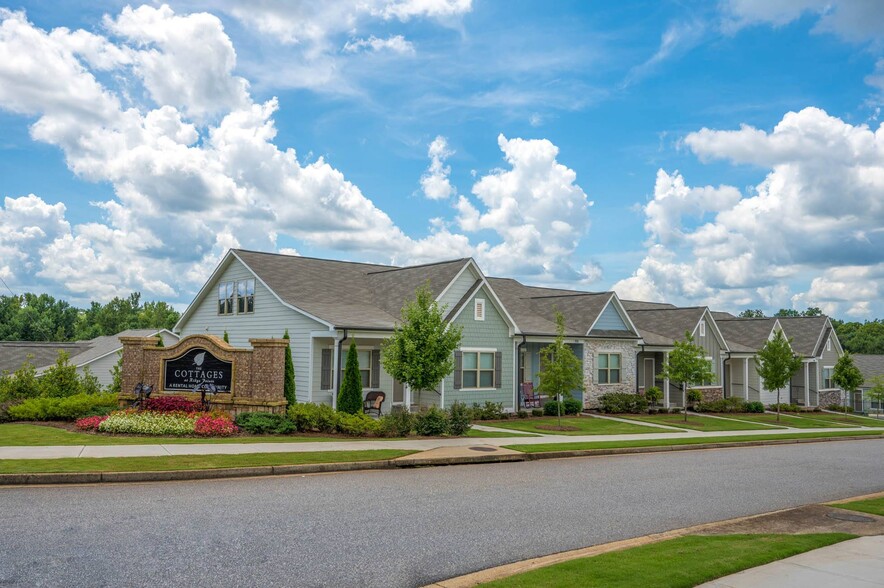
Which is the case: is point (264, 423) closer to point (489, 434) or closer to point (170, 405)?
point (170, 405)

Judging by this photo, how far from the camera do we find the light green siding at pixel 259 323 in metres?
26.9

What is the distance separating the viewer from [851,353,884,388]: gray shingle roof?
65750 mm

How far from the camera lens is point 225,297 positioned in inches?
1259

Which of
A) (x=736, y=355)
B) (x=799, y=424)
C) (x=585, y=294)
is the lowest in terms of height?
A: (x=799, y=424)

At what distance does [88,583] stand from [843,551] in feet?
29.0

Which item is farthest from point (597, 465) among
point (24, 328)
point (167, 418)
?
point (24, 328)

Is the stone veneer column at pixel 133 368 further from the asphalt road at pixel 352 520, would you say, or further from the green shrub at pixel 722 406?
the green shrub at pixel 722 406

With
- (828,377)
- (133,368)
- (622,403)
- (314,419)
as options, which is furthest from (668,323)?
(133,368)

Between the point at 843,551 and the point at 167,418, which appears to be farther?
the point at 167,418

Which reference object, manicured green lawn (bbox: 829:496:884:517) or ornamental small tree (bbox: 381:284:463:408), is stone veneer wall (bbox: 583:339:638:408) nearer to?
ornamental small tree (bbox: 381:284:463:408)

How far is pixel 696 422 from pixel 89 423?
85.1 feet

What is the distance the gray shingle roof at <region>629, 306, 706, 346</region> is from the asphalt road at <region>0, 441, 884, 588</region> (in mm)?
24184

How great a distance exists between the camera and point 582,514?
11.2 meters

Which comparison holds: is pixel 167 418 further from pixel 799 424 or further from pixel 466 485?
pixel 799 424
